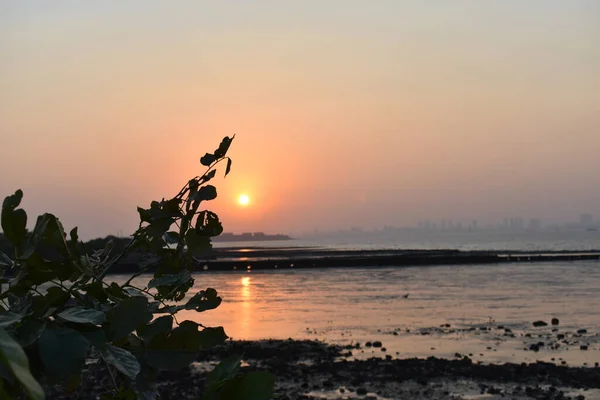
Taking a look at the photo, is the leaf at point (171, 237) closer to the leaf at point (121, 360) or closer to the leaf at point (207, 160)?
the leaf at point (207, 160)

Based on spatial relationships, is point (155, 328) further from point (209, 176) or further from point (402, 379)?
point (402, 379)

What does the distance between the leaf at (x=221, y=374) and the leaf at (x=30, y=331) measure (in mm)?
Answer: 281

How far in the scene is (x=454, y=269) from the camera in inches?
2761

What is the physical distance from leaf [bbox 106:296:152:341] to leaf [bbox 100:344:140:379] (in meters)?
0.04

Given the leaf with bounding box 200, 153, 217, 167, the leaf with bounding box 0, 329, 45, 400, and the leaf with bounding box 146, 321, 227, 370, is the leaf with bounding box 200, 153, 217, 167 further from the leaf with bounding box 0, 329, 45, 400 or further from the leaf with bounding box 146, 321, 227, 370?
the leaf with bounding box 0, 329, 45, 400

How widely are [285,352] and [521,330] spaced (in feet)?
31.6

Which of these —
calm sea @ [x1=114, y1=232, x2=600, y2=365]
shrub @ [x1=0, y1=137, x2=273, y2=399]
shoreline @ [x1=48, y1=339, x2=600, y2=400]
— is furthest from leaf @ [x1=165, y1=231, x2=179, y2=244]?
calm sea @ [x1=114, y1=232, x2=600, y2=365]

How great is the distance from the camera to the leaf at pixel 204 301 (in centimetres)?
151

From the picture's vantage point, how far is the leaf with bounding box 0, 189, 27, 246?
1.16 m

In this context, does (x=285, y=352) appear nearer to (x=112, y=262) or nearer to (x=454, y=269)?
(x=112, y=262)

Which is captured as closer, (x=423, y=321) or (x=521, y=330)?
(x=521, y=330)

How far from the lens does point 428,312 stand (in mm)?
32844

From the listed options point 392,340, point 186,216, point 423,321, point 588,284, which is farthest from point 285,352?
point 588,284

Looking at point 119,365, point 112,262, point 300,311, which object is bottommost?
point 300,311
